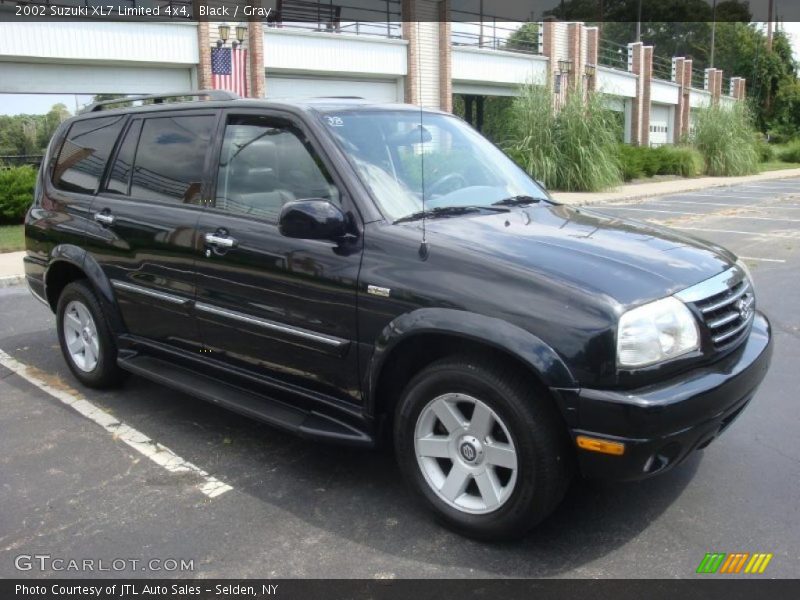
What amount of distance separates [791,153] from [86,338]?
1946 inches

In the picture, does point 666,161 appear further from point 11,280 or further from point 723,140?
point 11,280

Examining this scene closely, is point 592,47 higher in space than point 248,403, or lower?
higher

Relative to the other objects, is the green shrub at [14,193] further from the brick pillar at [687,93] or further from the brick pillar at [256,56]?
the brick pillar at [687,93]

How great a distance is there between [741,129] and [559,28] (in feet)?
28.4

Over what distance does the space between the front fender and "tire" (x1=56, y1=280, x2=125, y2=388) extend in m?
2.47

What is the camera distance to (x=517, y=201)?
4211mm

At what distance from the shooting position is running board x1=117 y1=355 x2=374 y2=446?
11.9 feet

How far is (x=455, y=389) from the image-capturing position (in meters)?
3.18

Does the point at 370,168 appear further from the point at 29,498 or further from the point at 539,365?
the point at 29,498

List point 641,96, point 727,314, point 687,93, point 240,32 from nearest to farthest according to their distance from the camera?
point 727,314
point 240,32
point 641,96
point 687,93

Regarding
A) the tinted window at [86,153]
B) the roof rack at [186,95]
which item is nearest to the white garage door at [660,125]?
the roof rack at [186,95]

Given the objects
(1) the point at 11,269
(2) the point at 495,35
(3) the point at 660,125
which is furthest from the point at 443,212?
(3) the point at 660,125

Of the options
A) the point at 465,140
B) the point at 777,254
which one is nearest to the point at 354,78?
the point at 777,254
